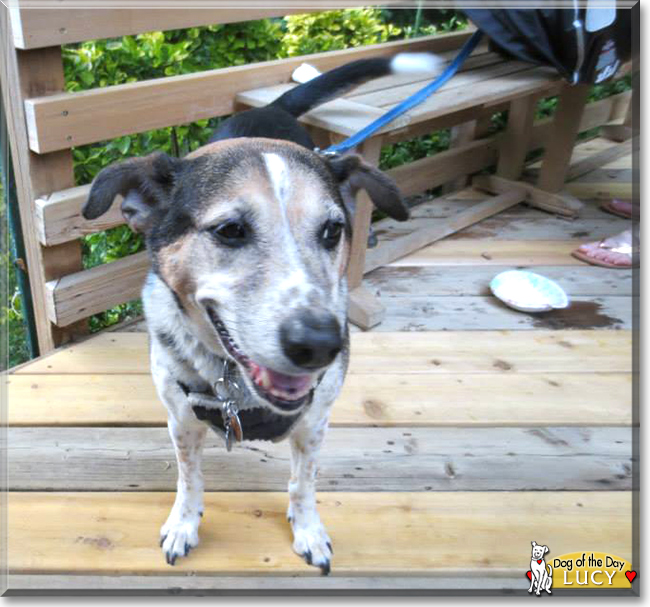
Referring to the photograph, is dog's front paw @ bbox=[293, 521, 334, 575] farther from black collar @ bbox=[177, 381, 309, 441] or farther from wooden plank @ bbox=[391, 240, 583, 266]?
wooden plank @ bbox=[391, 240, 583, 266]

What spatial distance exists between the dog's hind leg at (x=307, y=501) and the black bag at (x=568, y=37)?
8.33 ft

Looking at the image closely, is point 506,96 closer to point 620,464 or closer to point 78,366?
point 620,464

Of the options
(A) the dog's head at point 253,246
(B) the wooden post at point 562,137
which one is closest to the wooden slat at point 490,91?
(B) the wooden post at point 562,137

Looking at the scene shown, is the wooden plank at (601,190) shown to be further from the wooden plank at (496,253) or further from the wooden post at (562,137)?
the wooden plank at (496,253)

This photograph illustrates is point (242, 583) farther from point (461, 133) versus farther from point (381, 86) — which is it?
point (461, 133)

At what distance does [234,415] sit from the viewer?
5.72 ft

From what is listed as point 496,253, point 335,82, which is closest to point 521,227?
point 496,253

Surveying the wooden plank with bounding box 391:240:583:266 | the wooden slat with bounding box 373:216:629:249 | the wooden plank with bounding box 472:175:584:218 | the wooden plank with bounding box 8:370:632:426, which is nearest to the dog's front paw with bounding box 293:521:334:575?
the wooden plank with bounding box 8:370:632:426

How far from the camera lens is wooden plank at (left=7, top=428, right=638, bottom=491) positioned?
2234mm

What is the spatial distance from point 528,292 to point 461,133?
176 centimetres

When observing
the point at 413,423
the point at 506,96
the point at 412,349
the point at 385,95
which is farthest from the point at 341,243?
the point at 506,96

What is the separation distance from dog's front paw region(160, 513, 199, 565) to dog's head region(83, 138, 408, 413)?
639mm

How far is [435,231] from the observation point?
3871 mm

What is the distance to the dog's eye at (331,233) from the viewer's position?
1.58 metres
